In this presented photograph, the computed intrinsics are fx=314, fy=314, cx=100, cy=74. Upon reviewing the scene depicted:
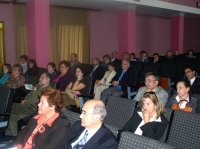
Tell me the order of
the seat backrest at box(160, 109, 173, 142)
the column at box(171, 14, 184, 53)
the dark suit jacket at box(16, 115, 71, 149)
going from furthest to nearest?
the column at box(171, 14, 184, 53) → the seat backrest at box(160, 109, 173, 142) → the dark suit jacket at box(16, 115, 71, 149)

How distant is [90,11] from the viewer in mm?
10570

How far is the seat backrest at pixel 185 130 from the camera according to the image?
2822 mm

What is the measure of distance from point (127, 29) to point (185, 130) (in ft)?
23.0

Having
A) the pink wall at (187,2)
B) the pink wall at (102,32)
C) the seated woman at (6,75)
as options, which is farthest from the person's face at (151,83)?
the pink wall at (187,2)

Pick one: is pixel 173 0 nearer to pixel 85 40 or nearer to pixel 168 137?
pixel 85 40

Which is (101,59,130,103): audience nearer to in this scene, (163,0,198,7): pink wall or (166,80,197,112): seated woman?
(166,80,197,112): seated woman

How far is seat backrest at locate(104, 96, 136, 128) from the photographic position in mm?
3377

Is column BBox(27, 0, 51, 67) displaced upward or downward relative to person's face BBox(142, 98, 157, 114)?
upward

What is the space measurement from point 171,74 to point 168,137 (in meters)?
4.21

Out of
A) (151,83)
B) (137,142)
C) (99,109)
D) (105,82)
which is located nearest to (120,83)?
(105,82)

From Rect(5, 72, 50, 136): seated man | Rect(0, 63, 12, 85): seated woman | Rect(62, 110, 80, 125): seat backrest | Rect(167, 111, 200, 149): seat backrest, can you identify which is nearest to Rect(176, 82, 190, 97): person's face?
Rect(167, 111, 200, 149): seat backrest

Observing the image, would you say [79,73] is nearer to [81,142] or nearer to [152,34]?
[81,142]

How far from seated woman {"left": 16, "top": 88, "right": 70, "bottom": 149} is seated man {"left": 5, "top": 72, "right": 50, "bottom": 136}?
128cm

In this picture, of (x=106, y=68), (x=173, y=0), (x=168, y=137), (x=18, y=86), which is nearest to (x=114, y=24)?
(x=173, y=0)
